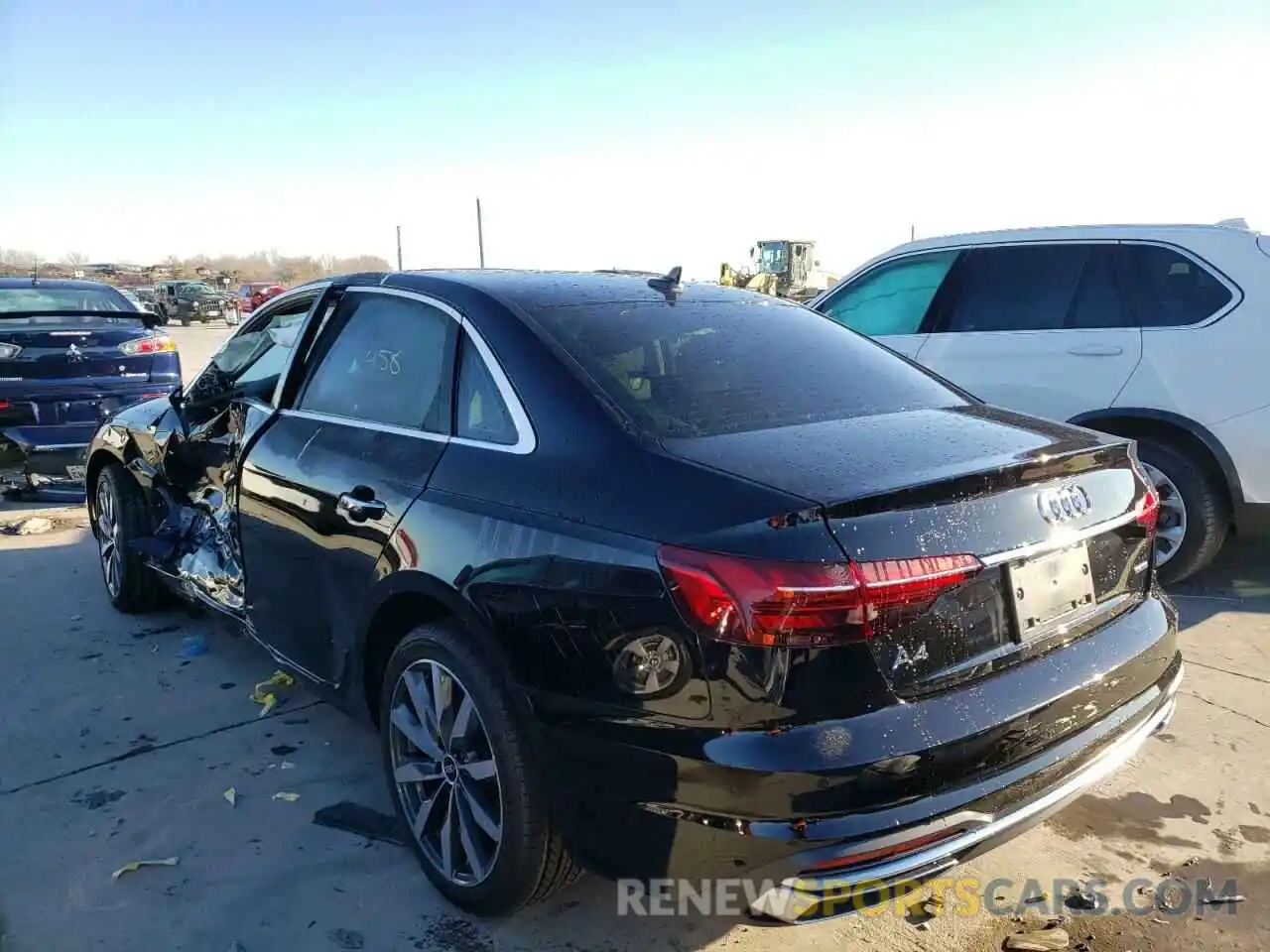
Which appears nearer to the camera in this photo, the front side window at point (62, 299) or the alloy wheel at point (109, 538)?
the alloy wheel at point (109, 538)

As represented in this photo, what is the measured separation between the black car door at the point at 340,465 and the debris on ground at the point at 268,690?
50 centimetres

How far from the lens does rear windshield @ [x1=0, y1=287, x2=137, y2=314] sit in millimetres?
8312

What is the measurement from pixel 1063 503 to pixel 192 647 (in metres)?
3.99

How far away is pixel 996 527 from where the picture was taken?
219 centimetres

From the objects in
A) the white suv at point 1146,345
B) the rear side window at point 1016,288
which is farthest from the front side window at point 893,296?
the rear side window at point 1016,288

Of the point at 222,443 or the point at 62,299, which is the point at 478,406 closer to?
the point at 222,443

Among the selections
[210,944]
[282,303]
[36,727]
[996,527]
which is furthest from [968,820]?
[36,727]

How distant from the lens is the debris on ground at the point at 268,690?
4.03m

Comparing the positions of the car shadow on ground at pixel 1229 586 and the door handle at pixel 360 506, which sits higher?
the door handle at pixel 360 506

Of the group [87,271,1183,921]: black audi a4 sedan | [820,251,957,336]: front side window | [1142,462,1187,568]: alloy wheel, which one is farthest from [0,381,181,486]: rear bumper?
[1142,462,1187,568]: alloy wheel

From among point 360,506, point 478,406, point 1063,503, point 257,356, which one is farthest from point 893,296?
point 360,506

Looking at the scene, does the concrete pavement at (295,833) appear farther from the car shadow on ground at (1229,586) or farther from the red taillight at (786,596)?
the red taillight at (786,596)

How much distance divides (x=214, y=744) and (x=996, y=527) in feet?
9.78

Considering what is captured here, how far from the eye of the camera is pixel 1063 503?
2.38 m
